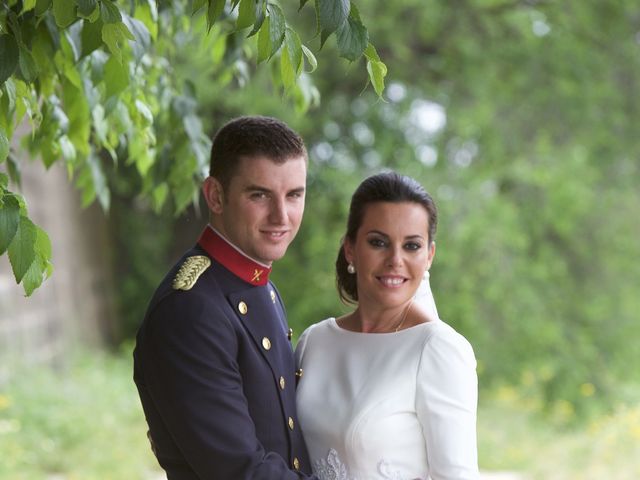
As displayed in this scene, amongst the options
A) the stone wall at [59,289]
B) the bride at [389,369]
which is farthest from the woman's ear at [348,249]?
the stone wall at [59,289]

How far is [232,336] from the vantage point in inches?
85.7

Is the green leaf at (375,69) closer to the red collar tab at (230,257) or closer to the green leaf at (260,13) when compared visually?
the green leaf at (260,13)

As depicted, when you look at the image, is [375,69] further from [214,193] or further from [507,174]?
[507,174]

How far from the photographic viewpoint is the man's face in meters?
2.21

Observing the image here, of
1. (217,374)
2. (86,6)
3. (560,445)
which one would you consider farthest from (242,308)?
(560,445)

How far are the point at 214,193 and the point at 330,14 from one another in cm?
65

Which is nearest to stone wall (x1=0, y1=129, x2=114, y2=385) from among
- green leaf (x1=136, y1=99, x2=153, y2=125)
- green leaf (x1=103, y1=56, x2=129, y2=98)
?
green leaf (x1=136, y1=99, x2=153, y2=125)

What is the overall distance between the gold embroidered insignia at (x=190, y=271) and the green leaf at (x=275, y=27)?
582 millimetres

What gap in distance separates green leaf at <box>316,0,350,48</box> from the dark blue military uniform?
68cm

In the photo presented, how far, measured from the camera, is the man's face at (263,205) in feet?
7.25

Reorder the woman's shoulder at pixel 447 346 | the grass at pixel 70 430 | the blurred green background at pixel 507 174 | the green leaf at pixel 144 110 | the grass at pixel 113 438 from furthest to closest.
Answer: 1. the blurred green background at pixel 507 174
2. the grass at pixel 113 438
3. the grass at pixel 70 430
4. the green leaf at pixel 144 110
5. the woman's shoulder at pixel 447 346

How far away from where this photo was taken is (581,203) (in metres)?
9.70

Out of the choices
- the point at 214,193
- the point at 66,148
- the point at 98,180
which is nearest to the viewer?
the point at 214,193

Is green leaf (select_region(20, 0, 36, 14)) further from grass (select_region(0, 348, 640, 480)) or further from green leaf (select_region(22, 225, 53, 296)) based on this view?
grass (select_region(0, 348, 640, 480))
